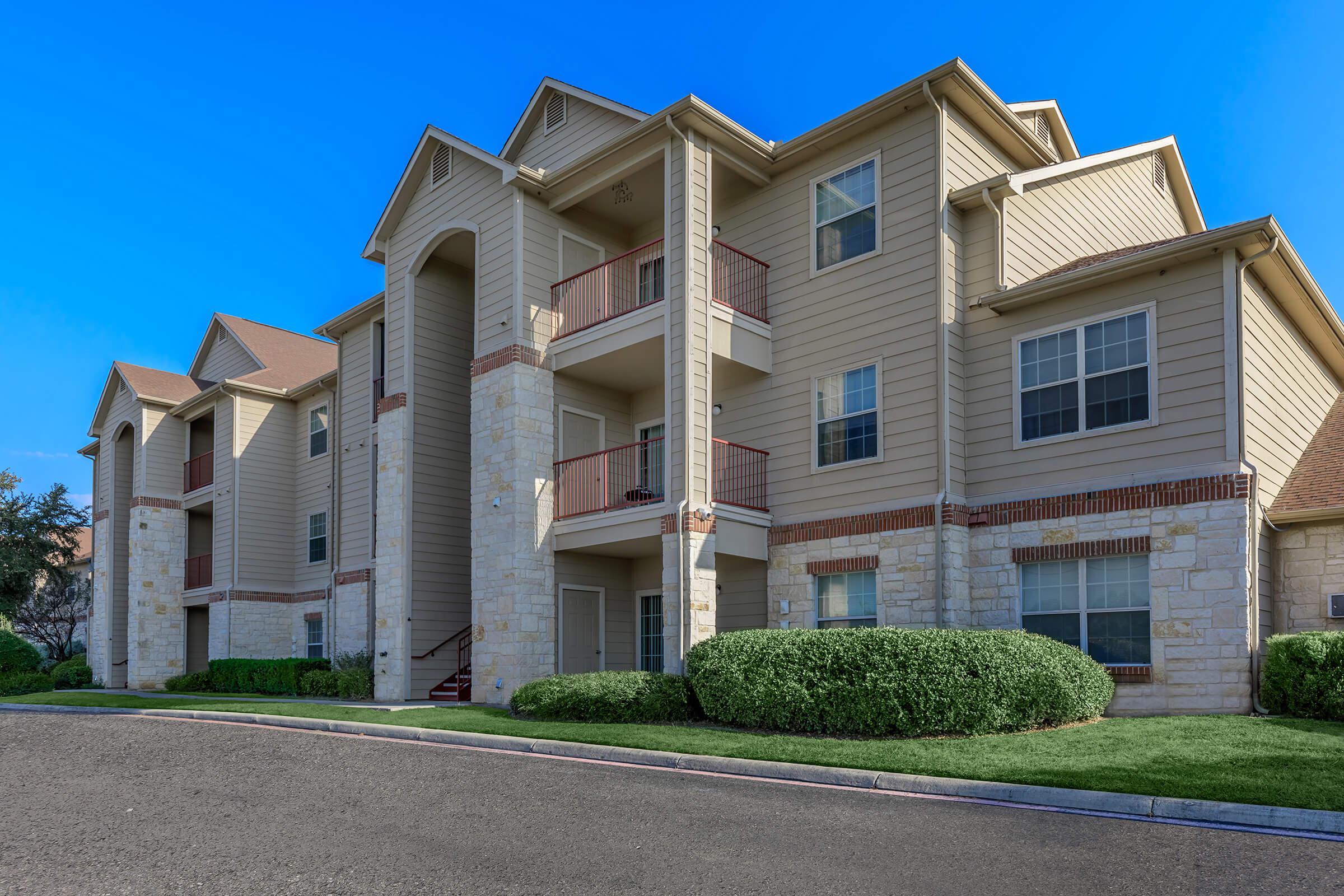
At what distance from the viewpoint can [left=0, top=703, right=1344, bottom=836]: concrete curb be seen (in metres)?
7.50

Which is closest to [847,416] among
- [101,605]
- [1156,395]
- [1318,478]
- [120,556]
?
[1156,395]

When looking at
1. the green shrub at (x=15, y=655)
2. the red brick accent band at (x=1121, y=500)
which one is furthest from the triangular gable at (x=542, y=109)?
the green shrub at (x=15, y=655)

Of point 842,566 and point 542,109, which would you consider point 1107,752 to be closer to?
point 842,566

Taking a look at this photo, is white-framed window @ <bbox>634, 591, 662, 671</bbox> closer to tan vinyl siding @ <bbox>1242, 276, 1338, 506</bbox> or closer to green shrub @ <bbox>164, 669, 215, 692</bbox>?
tan vinyl siding @ <bbox>1242, 276, 1338, 506</bbox>

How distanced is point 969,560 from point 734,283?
Answer: 239 inches

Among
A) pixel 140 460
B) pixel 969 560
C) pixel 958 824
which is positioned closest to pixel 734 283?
pixel 969 560

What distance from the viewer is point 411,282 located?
70.4 feet

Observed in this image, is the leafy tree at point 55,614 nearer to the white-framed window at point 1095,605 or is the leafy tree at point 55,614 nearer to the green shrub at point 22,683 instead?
the green shrub at point 22,683

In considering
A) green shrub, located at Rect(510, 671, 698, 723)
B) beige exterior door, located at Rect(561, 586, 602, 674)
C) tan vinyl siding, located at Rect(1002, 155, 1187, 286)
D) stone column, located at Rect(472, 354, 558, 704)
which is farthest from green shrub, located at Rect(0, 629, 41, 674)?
tan vinyl siding, located at Rect(1002, 155, 1187, 286)

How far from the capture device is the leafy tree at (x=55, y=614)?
1566 inches

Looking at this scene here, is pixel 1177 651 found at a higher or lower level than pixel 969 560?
lower

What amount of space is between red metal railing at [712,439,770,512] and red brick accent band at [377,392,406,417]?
7.48 metres

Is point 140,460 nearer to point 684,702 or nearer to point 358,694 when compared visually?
point 358,694

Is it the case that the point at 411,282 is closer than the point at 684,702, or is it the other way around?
the point at 684,702
